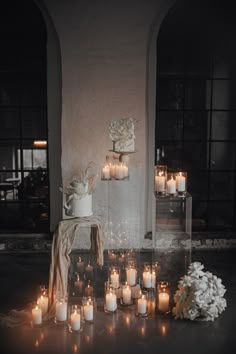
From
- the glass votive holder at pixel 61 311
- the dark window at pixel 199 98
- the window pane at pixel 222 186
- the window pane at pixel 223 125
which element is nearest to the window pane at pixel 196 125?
the dark window at pixel 199 98

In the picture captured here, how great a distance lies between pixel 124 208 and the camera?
16.1 ft

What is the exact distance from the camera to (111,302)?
4488mm

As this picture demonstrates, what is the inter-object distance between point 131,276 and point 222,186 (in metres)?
2.40

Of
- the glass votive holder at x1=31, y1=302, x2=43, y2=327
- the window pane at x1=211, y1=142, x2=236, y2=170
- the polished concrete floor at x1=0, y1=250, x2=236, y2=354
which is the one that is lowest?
the polished concrete floor at x1=0, y1=250, x2=236, y2=354

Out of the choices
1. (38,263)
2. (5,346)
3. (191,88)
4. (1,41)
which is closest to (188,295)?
(5,346)

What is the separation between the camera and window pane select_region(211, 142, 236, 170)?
670 cm

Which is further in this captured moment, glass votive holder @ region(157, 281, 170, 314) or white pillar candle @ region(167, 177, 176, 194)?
white pillar candle @ region(167, 177, 176, 194)

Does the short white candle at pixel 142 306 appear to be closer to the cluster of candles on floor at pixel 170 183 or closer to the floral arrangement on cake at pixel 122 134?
the cluster of candles on floor at pixel 170 183

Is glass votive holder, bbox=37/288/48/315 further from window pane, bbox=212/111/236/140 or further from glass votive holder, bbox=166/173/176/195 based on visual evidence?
window pane, bbox=212/111/236/140

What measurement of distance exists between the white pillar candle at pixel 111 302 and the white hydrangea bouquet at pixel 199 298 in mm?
527

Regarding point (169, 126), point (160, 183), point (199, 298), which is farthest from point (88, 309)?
point (169, 126)

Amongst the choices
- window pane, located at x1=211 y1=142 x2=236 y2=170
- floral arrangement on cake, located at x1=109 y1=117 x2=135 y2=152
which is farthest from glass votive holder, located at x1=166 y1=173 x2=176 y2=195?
window pane, located at x1=211 y1=142 x2=236 y2=170

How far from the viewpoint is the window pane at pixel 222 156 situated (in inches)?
264

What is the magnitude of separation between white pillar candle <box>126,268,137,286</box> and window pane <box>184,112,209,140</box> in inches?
90.0
